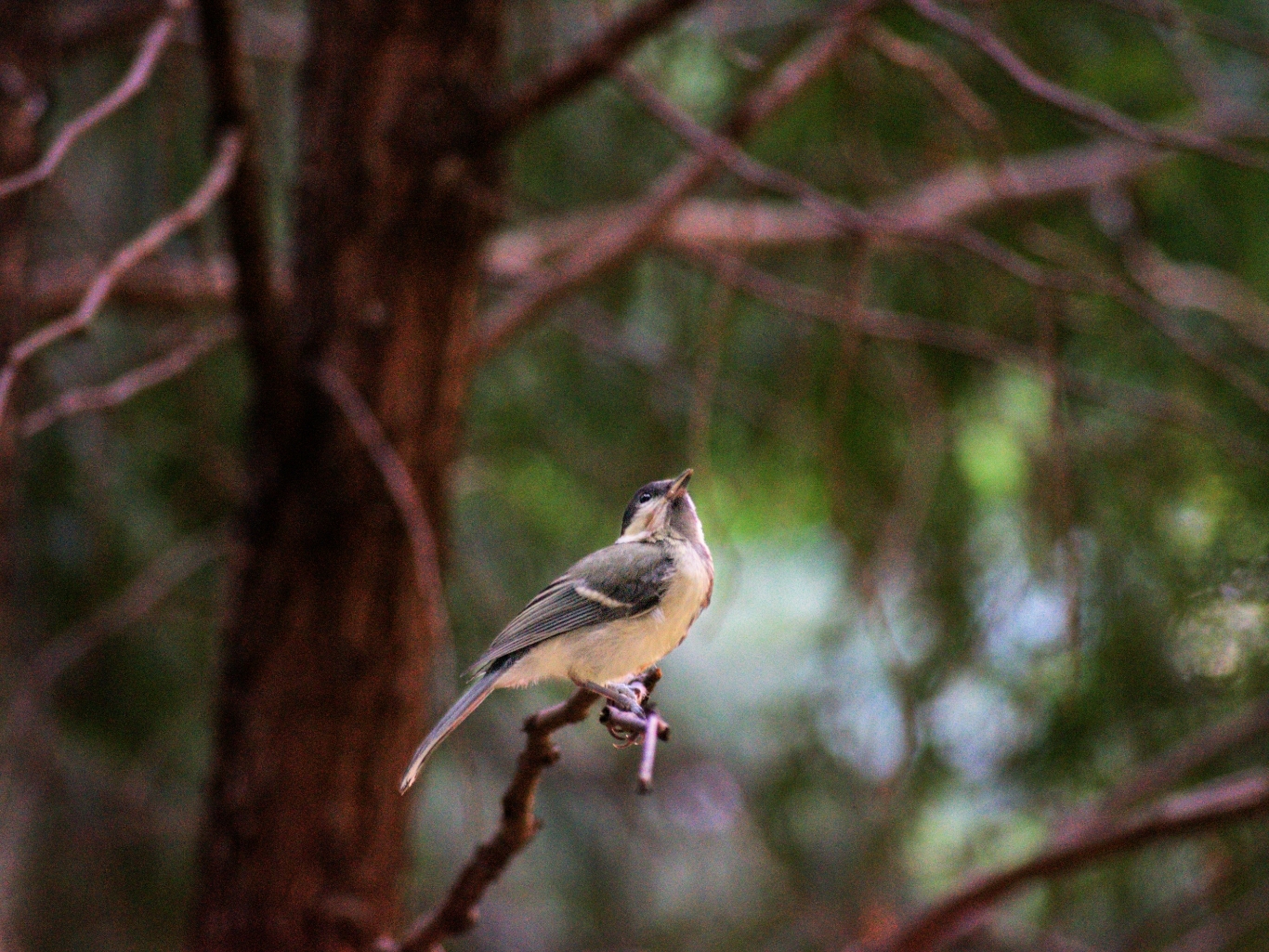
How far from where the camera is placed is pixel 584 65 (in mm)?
2203

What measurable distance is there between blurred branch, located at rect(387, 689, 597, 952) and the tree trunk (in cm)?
55

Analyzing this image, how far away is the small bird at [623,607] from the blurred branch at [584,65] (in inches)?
49.5

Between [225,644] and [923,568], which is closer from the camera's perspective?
[225,644]

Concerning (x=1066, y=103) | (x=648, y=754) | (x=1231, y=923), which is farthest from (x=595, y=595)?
(x=1231, y=923)

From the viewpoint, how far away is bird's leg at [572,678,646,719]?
901 millimetres

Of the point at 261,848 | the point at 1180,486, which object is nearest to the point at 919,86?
the point at 1180,486

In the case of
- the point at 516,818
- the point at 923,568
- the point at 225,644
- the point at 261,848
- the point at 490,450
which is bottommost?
the point at 516,818

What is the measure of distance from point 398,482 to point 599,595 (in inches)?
36.2

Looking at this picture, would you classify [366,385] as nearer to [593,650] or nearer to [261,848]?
[261,848]

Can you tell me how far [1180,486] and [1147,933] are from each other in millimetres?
965

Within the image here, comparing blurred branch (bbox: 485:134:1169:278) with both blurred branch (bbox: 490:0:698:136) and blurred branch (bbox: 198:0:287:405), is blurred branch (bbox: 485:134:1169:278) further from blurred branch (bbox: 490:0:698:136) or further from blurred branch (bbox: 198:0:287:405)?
blurred branch (bbox: 198:0:287:405)

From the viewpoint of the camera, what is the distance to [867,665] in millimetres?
3211

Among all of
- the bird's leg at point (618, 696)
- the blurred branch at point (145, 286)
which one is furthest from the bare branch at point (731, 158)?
the bird's leg at point (618, 696)

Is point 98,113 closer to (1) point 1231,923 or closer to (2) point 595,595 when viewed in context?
(2) point 595,595
